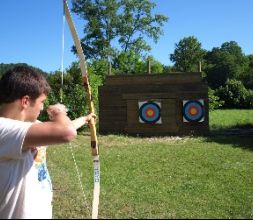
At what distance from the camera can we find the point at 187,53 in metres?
52.8

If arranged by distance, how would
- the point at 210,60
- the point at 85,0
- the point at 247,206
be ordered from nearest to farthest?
the point at 247,206
the point at 85,0
the point at 210,60

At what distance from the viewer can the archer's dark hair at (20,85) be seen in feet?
5.63

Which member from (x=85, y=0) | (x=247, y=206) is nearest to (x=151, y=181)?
(x=247, y=206)

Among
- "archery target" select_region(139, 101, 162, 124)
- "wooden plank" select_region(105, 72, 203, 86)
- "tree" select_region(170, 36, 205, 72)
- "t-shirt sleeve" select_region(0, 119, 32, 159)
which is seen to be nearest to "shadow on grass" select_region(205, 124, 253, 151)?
"archery target" select_region(139, 101, 162, 124)

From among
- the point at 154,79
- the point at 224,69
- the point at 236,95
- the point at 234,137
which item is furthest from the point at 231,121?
the point at 224,69

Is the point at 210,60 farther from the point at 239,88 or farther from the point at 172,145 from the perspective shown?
the point at 172,145

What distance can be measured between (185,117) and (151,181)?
589cm

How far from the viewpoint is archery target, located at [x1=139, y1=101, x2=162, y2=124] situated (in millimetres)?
11703

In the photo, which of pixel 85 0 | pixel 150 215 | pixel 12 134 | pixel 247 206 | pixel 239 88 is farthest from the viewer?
pixel 85 0

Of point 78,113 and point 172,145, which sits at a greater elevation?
point 78,113

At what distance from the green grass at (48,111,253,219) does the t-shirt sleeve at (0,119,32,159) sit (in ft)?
8.28

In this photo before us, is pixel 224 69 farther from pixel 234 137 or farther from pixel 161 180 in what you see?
pixel 161 180

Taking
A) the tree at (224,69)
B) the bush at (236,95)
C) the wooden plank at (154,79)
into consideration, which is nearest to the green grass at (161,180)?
the wooden plank at (154,79)

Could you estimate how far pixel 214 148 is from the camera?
9.03 metres
